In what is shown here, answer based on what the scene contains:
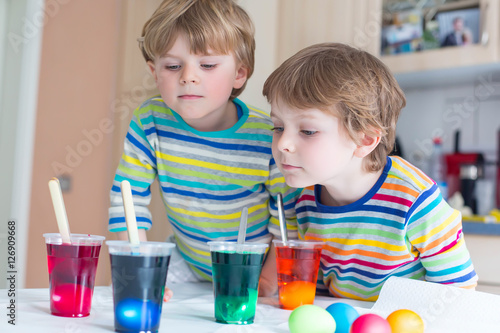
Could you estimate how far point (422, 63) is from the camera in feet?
7.45

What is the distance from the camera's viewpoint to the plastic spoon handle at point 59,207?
0.60m

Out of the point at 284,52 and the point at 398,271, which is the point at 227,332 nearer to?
the point at 398,271

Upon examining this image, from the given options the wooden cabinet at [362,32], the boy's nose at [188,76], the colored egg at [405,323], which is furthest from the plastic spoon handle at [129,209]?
the wooden cabinet at [362,32]

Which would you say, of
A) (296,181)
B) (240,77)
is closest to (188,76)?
(240,77)

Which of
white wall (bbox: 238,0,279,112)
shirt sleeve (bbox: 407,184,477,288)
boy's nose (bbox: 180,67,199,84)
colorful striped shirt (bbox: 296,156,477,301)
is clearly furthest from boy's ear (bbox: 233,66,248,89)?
white wall (bbox: 238,0,279,112)

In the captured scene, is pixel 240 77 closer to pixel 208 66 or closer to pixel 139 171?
pixel 208 66

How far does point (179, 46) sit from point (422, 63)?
1.56 m

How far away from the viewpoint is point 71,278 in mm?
627

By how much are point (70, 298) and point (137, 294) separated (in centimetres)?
12

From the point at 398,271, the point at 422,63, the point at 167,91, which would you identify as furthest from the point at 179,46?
the point at 422,63

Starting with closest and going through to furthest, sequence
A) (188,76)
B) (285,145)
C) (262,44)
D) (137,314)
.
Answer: (137,314) < (285,145) < (188,76) < (262,44)

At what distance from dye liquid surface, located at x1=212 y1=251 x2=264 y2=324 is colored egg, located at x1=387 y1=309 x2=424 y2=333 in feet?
0.57

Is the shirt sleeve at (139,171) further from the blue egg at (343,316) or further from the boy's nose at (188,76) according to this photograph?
the blue egg at (343,316)

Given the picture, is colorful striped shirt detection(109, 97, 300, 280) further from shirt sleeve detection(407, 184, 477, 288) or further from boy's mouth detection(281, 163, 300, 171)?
shirt sleeve detection(407, 184, 477, 288)
